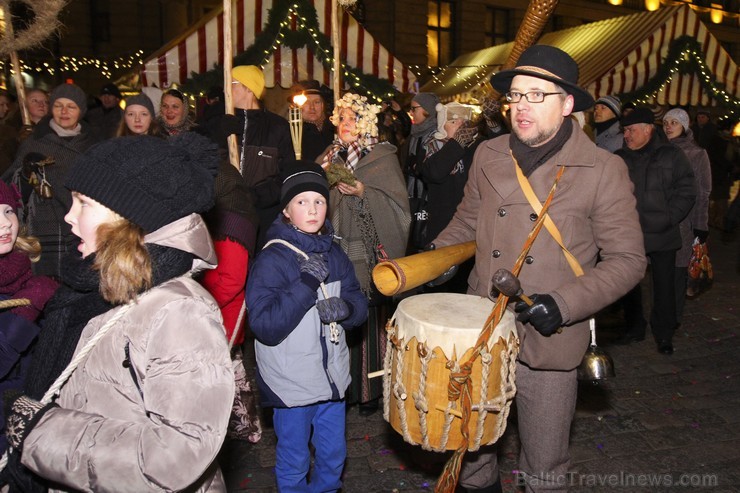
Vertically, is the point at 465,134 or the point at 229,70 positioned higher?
the point at 229,70

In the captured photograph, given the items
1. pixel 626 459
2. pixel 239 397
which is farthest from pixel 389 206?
pixel 626 459

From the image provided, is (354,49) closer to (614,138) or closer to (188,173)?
(614,138)

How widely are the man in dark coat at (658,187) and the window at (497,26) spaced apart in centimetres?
2457

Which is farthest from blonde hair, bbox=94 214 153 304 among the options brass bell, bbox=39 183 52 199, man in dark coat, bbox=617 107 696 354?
man in dark coat, bbox=617 107 696 354

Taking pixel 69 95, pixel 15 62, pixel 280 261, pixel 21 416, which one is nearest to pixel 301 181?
pixel 280 261

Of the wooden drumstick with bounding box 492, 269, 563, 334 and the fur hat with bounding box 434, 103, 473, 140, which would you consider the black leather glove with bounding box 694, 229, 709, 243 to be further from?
the wooden drumstick with bounding box 492, 269, 563, 334

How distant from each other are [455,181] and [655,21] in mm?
10197

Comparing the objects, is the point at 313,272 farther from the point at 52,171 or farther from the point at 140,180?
the point at 52,171

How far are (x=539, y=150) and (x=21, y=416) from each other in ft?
7.91

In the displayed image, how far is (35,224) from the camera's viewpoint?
15.2ft

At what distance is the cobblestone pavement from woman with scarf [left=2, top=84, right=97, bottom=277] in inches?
81.3

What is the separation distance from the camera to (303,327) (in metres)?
3.25

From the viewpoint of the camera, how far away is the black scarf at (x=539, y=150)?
2.92m

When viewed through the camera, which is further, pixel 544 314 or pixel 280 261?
pixel 280 261
